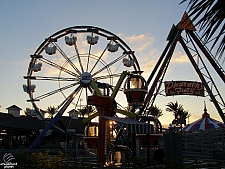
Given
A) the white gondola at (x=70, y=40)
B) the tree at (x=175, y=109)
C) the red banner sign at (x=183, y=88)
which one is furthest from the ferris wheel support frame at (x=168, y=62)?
the tree at (x=175, y=109)

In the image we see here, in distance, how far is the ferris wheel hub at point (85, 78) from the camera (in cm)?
2638

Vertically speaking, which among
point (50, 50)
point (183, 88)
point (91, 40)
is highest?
point (91, 40)

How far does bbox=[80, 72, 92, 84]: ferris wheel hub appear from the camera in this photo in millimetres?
26375

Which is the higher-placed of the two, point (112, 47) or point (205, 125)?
point (112, 47)

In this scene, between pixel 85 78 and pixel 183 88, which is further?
pixel 85 78

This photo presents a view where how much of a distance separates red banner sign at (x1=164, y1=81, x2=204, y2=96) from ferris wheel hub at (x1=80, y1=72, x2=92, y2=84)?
21.2 feet

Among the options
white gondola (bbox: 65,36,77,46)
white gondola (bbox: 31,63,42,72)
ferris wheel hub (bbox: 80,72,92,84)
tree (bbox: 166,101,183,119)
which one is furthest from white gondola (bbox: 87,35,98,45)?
tree (bbox: 166,101,183,119)

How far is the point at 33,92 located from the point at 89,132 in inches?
495

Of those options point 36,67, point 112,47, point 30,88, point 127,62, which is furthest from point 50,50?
point 127,62

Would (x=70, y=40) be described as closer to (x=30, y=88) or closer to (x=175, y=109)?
(x=30, y=88)

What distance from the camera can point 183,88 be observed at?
26141 millimetres

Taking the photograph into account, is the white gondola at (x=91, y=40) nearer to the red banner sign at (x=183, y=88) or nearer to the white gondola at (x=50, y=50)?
the white gondola at (x=50, y=50)

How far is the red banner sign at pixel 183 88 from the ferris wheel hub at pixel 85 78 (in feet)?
21.2

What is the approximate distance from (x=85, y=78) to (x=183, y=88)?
8.32m
